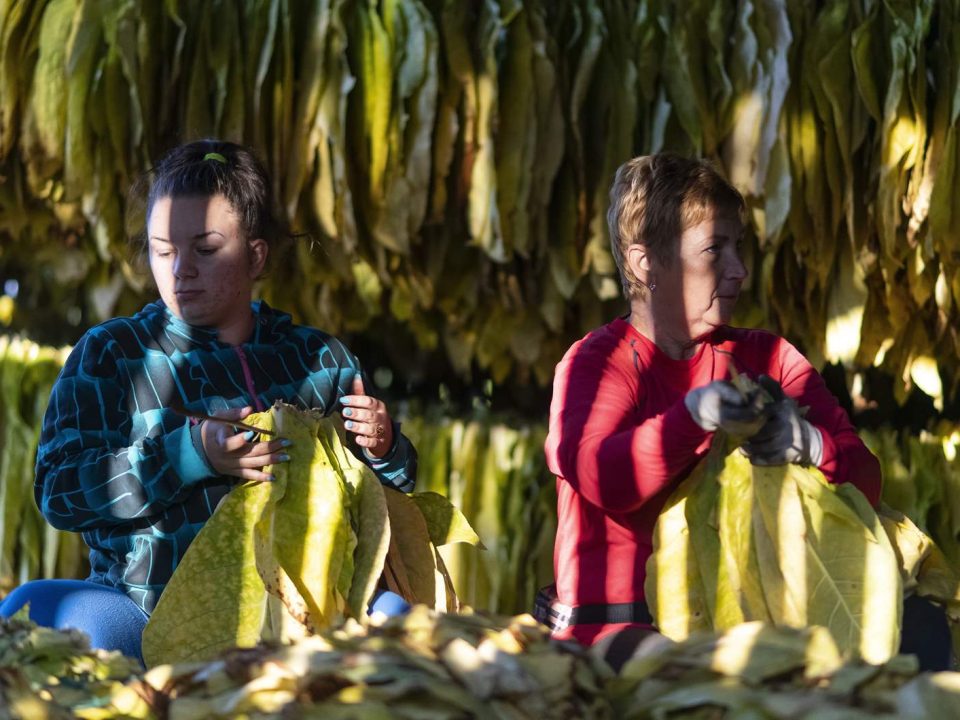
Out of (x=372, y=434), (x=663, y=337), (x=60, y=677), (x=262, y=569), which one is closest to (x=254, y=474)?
(x=262, y=569)

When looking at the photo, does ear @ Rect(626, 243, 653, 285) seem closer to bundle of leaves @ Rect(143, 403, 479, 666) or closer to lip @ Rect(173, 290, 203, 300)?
bundle of leaves @ Rect(143, 403, 479, 666)

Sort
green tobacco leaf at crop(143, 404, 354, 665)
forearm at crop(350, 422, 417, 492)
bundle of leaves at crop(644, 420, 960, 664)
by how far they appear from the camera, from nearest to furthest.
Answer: bundle of leaves at crop(644, 420, 960, 664) → green tobacco leaf at crop(143, 404, 354, 665) → forearm at crop(350, 422, 417, 492)

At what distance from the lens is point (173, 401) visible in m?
1.86

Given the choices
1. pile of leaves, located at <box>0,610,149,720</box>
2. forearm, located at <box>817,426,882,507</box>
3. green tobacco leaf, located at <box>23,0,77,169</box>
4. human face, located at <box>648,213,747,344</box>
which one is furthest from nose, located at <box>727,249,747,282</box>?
green tobacco leaf, located at <box>23,0,77,169</box>

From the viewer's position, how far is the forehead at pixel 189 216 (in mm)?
1847

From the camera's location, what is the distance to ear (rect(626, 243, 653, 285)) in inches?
75.0

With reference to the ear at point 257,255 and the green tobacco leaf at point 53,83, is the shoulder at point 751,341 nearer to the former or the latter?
the ear at point 257,255

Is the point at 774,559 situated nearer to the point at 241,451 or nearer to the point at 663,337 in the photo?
the point at 663,337

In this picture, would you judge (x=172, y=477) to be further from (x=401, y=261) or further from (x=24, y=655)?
(x=401, y=261)

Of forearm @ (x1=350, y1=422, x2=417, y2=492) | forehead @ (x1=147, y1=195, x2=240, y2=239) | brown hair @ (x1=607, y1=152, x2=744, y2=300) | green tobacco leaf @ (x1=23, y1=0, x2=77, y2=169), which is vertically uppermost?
green tobacco leaf @ (x1=23, y1=0, x2=77, y2=169)

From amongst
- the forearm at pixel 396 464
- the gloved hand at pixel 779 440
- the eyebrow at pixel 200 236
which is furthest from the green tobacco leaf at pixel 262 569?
the gloved hand at pixel 779 440

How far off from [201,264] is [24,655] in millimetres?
824

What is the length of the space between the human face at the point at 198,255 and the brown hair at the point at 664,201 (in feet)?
1.77

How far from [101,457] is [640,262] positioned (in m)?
0.77
